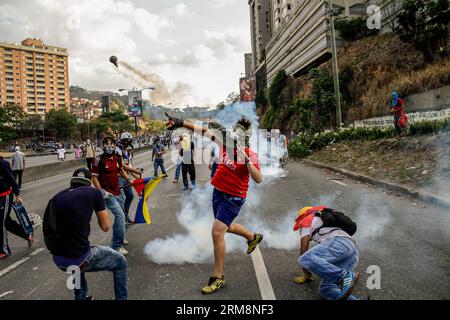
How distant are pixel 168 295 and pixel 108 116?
98.4 meters

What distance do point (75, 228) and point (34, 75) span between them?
177524 millimetres

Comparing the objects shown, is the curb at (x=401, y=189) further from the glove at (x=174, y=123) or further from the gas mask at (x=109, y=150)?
the gas mask at (x=109, y=150)

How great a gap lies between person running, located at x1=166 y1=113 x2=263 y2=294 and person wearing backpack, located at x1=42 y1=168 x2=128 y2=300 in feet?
3.57

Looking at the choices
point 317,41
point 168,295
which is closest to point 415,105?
point 168,295

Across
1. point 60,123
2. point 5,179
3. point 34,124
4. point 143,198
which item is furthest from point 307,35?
point 34,124

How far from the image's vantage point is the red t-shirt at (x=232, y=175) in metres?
3.70

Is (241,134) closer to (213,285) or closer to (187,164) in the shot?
(213,285)

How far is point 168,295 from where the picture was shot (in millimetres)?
3404

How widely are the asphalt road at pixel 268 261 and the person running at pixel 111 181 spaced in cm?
32

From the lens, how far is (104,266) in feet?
9.88

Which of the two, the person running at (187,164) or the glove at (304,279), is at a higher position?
the person running at (187,164)

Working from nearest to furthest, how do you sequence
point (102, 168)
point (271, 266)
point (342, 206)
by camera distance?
1. point (271, 266)
2. point (102, 168)
3. point (342, 206)

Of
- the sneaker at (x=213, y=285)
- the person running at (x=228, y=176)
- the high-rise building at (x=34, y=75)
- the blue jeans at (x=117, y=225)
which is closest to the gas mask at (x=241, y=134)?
the person running at (x=228, y=176)
